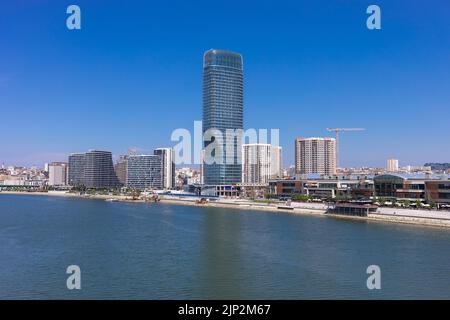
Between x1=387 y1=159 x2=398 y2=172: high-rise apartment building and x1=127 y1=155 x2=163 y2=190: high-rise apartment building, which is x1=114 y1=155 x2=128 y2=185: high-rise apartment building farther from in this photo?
x1=387 y1=159 x2=398 y2=172: high-rise apartment building

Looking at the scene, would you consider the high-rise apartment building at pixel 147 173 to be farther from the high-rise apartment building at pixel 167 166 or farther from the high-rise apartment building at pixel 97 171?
the high-rise apartment building at pixel 97 171

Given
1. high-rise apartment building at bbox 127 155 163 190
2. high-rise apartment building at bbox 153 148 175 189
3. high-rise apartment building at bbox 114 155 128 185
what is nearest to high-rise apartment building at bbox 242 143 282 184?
high-rise apartment building at bbox 153 148 175 189

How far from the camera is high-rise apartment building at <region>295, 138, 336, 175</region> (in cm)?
8019

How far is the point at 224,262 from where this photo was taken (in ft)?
45.4

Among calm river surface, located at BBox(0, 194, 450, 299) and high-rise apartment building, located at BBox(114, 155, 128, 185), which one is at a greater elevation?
high-rise apartment building, located at BBox(114, 155, 128, 185)

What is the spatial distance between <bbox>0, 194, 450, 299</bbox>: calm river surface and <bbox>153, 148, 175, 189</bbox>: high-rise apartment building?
65370 mm

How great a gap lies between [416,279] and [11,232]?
1775cm

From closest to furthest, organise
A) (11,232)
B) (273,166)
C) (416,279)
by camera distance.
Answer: (416,279) → (11,232) → (273,166)

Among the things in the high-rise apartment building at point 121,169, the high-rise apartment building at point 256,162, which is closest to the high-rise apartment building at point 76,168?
the high-rise apartment building at point 121,169

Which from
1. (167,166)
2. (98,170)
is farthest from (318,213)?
(98,170)

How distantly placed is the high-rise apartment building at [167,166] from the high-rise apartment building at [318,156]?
84.8 feet
